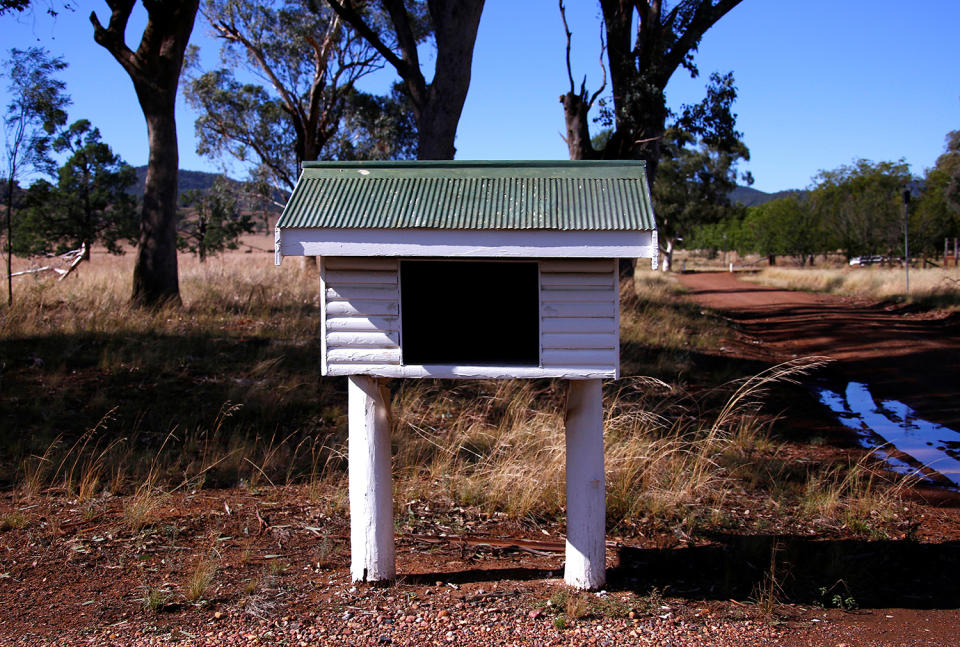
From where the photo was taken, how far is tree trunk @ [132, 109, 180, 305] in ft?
36.4

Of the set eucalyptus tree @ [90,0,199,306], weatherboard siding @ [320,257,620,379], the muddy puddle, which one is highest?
eucalyptus tree @ [90,0,199,306]

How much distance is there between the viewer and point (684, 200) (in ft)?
162

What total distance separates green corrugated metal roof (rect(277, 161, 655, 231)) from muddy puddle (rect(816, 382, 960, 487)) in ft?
13.7

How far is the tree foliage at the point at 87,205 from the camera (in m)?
27.0

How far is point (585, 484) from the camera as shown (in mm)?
4027

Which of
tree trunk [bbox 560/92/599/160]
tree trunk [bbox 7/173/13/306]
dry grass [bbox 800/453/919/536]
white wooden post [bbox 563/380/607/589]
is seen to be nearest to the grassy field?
dry grass [bbox 800/453/919/536]

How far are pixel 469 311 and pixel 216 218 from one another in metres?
30.8

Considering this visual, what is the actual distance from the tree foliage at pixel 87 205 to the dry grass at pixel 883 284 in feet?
86.0

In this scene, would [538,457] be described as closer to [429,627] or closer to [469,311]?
[469,311]

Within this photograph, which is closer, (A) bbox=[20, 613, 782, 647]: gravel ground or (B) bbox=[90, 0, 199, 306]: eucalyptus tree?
(A) bbox=[20, 613, 782, 647]: gravel ground

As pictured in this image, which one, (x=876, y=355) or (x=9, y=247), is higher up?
(x=9, y=247)

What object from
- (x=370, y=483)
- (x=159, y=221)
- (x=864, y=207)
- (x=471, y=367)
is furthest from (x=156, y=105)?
(x=864, y=207)

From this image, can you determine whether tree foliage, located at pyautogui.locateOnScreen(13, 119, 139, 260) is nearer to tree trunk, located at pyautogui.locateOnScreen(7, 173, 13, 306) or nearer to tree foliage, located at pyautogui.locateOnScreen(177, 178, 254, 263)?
tree foliage, located at pyautogui.locateOnScreen(177, 178, 254, 263)

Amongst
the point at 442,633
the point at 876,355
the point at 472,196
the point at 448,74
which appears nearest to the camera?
the point at 442,633
